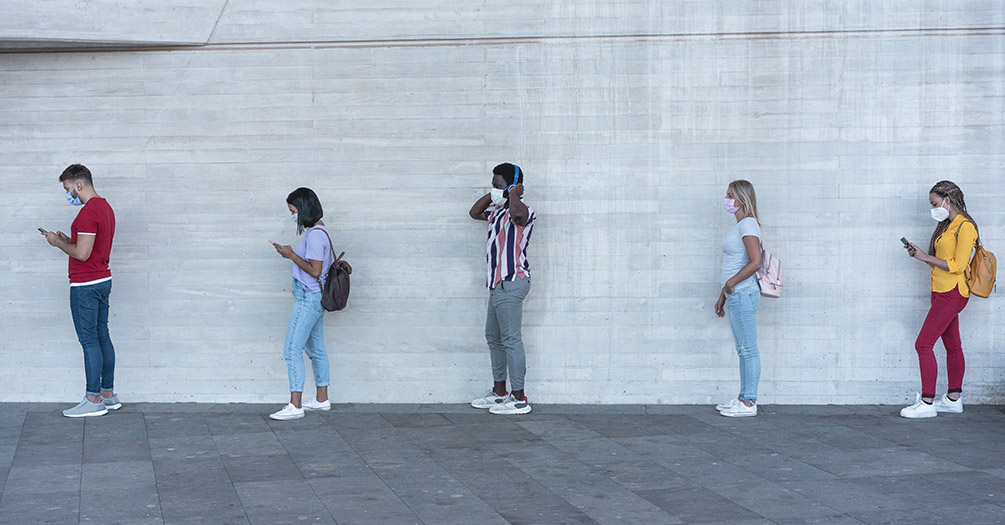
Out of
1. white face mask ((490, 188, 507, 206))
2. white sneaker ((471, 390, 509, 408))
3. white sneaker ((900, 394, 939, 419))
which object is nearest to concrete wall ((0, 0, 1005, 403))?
white sneaker ((471, 390, 509, 408))

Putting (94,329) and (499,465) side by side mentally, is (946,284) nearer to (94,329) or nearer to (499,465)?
(499,465)

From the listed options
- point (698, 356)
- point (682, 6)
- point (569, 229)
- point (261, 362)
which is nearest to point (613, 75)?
point (682, 6)

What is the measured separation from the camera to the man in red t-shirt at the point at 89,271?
712 cm

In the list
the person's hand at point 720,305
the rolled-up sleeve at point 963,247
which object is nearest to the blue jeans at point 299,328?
the person's hand at point 720,305

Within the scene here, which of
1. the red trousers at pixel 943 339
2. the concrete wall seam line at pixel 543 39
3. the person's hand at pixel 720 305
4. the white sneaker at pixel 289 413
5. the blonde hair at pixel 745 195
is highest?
the concrete wall seam line at pixel 543 39

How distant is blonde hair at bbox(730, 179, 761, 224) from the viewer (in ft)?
23.5

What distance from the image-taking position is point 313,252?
7.05 m

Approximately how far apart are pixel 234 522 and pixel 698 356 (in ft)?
13.9

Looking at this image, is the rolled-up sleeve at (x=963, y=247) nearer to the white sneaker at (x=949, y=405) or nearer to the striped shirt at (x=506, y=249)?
the white sneaker at (x=949, y=405)

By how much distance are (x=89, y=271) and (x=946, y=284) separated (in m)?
6.46

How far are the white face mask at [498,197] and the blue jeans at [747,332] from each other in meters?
1.87

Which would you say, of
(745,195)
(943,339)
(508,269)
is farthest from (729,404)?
(508,269)

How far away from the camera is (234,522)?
4.68 meters

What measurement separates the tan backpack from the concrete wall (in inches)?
19.2
